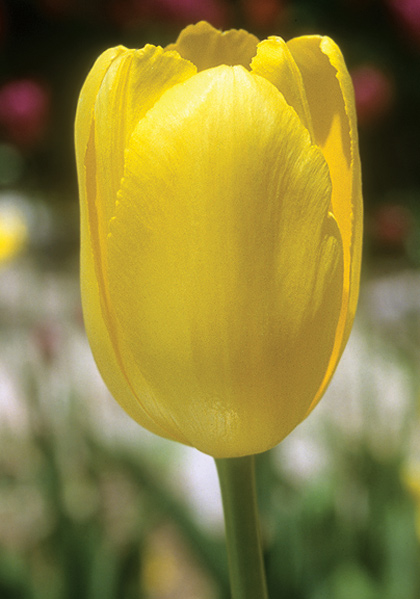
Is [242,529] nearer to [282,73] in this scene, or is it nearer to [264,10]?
[282,73]

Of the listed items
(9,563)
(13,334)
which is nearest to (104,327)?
(9,563)

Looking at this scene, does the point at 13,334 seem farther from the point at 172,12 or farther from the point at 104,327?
the point at 104,327

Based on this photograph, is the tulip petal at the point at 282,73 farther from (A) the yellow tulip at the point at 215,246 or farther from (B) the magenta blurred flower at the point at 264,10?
(B) the magenta blurred flower at the point at 264,10

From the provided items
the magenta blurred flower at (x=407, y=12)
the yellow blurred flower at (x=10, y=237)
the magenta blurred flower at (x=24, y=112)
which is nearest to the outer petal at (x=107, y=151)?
the magenta blurred flower at (x=24, y=112)

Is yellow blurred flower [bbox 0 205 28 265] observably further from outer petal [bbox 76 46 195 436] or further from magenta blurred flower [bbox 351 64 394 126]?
outer petal [bbox 76 46 195 436]

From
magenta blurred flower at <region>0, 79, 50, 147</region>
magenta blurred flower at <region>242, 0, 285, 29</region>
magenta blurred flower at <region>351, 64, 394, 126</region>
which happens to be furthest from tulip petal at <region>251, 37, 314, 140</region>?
magenta blurred flower at <region>242, 0, 285, 29</region>

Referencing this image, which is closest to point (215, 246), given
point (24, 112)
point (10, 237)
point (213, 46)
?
point (213, 46)

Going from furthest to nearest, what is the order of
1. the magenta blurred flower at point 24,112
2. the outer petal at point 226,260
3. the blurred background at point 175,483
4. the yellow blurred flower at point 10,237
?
the yellow blurred flower at point 10,237 < the magenta blurred flower at point 24,112 < the blurred background at point 175,483 < the outer petal at point 226,260
